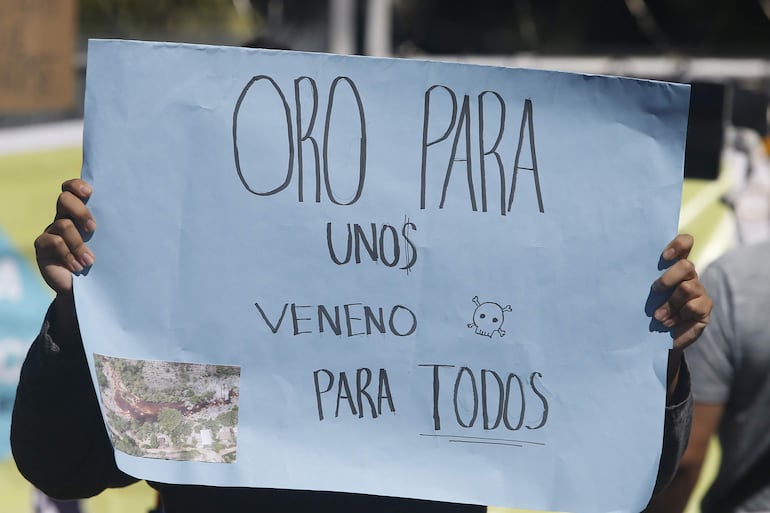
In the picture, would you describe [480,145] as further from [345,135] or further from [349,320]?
[349,320]

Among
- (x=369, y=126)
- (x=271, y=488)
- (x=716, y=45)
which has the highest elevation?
(x=716, y=45)

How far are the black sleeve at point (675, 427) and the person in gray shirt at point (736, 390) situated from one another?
0.34 meters

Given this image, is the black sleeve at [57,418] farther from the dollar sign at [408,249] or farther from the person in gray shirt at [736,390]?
the person in gray shirt at [736,390]

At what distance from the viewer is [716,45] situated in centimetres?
1448

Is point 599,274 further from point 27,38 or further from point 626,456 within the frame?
point 27,38

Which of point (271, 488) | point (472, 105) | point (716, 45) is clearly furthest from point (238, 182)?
A: point (716, 45)

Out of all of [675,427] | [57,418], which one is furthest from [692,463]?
[57,418]

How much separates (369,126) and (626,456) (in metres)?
0.64

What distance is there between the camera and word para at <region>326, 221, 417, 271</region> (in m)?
1.57

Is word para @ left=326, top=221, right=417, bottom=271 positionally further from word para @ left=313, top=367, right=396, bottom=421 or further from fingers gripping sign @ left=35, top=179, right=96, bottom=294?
fingers gripping sign @ left=35, top=179, right=96, bottom=294

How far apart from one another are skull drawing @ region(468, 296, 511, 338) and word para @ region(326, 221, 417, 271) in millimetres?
125

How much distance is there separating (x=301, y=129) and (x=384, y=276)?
25cm

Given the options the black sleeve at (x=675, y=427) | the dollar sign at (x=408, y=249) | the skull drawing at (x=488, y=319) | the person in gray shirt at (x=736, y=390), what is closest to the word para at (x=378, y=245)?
the dollar sign at (x=408, y=249)

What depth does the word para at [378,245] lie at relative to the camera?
5.15 feet
